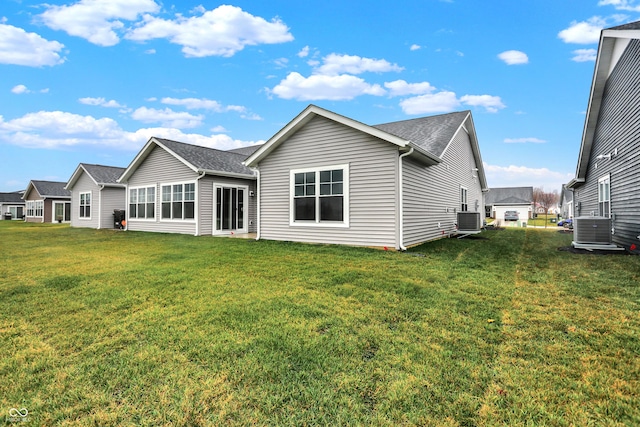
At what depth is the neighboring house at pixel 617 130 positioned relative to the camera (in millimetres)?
7387

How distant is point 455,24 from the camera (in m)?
12.2

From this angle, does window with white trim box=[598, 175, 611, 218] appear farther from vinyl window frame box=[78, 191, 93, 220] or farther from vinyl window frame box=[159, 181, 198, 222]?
vinyl window frame box=[78, 191, 93, 220]

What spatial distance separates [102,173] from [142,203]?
7228 millimetres

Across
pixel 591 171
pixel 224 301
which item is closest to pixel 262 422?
pixel 224 301

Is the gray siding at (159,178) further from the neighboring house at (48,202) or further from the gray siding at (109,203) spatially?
the neighboring house at (48,202)

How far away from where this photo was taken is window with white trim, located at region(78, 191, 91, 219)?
2081 centimetres

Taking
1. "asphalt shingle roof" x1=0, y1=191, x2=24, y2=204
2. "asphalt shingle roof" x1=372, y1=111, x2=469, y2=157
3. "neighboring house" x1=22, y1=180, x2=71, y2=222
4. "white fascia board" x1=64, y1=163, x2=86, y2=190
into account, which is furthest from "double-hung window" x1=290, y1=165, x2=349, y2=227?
"asphalt shingle roof" x1=0, y1=191, x2=24, y2=204

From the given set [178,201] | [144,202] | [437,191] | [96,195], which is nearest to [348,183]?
[437,191]

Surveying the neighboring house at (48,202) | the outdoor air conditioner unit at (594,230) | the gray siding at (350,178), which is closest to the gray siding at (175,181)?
the gray siding at (350,178)

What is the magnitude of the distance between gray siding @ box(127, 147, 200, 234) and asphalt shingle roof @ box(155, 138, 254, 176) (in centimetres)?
49

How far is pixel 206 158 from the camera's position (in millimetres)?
14570

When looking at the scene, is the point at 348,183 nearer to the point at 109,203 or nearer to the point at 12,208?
the point at 109,203

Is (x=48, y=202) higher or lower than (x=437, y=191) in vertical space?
higher

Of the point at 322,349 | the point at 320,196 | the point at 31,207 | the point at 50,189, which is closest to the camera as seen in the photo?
the point at 322,349
